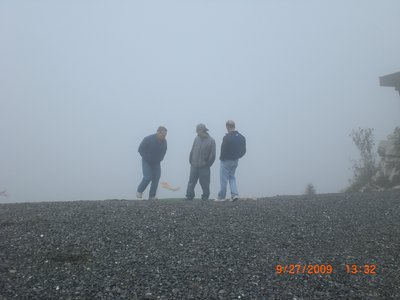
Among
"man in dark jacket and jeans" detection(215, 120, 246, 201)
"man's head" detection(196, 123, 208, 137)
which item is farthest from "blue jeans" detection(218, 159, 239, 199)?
"man's head" detection(196, 123, 208, 137)

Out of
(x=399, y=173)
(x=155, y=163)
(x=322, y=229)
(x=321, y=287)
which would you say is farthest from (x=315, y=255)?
(x=399, y=173)

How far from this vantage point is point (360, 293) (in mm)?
3527

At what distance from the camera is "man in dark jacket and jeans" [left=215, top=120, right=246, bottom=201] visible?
31.8ft

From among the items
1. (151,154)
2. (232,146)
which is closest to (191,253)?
(232,146)

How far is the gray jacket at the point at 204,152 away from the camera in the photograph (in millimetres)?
9914

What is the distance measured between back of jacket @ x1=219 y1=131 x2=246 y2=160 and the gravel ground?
3133mm

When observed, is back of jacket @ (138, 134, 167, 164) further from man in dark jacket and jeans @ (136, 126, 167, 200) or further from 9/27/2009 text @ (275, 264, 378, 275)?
9/27/2009 text @ (275, 264, 378, 275)

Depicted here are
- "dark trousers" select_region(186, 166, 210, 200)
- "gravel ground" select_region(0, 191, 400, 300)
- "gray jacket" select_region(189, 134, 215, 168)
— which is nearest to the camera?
"gravel ground" select_region(0, 191, 400, 300)

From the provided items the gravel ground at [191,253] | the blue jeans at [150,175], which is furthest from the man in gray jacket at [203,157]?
Result: the gravel ground at [191,253]

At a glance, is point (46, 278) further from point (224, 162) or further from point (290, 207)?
point (224, 162)

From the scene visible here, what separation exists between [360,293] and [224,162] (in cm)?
648

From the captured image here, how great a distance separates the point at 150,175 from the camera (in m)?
10.5

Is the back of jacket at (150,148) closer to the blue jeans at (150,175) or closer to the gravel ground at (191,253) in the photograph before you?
the blue jeans at (150,175)

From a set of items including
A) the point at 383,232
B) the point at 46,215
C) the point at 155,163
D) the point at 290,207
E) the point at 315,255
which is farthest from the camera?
the point at 155,163
